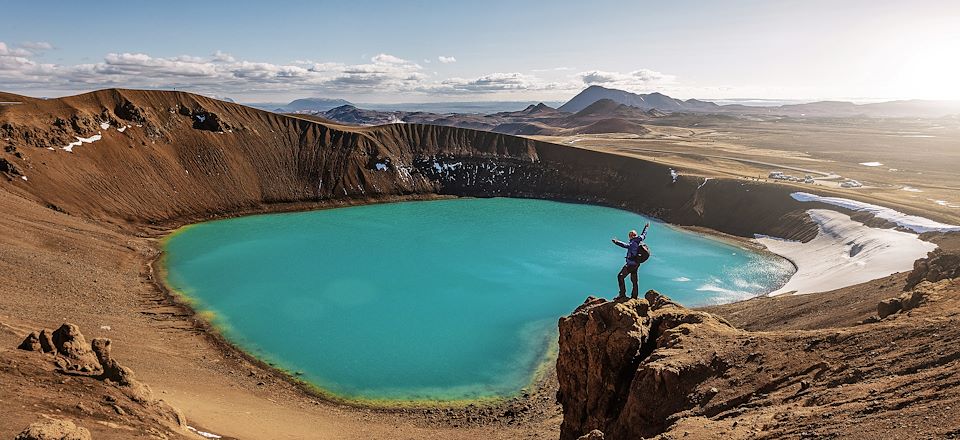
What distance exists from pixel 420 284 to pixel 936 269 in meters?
29.3

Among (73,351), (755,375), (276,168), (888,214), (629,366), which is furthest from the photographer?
(276,168)

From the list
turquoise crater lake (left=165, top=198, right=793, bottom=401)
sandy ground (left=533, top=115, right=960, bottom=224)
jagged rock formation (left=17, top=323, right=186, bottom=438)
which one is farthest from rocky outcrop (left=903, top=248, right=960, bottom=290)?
sandy ground (left=533, top=115, right=960, bottom=224)

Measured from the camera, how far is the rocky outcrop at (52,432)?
9.65 meters

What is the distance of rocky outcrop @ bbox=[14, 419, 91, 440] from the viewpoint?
965 cm

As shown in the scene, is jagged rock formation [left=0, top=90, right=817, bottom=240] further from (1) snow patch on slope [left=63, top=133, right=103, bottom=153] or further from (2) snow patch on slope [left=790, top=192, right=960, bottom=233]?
(2) snow patch on slope [left=790, top=192, right=960, bottom=233]

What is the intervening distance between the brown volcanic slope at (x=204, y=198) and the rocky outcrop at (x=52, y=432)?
1.82 metres

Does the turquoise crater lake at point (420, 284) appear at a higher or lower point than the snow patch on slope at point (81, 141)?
lower

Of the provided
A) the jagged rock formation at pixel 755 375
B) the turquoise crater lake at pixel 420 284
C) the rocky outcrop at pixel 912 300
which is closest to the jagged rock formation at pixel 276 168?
the turquoise crater lake at pixel 420 284

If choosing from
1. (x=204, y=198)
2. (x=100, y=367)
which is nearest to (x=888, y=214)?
(x=100, y=367)

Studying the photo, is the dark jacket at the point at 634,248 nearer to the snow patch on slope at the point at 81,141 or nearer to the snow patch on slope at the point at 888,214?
the snow patch on slope at the point at 888,214

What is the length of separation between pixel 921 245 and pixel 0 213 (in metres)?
68.3

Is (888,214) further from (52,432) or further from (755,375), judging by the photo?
(52,432)

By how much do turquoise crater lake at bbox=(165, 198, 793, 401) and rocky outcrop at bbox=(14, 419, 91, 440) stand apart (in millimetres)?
14376

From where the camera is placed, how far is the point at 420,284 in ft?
127
